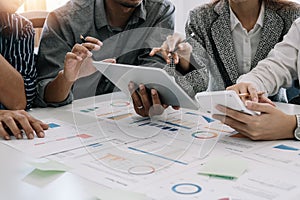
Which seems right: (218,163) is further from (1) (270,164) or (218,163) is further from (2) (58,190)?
(2) (58,190)

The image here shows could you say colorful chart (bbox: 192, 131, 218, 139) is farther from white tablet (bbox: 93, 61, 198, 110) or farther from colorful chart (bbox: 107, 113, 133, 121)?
colorful chart (bbox: 107, 113, 133, 121)

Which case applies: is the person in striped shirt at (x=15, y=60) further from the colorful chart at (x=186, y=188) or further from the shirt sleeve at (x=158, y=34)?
the colorful chart at (x=186, y=188)

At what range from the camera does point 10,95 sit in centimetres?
120

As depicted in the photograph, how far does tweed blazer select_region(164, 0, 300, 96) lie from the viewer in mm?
1472

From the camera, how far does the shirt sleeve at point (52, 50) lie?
4.17 ft

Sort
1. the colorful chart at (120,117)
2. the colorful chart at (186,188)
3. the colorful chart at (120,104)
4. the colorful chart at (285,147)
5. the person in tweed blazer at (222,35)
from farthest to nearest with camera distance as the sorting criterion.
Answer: the person in tweed blazer at (222,35)
the colorful chart at (120,104)
the colorful chart at (120,117)
the colorful chart at (285,147)
the colorful chart at (186,188)

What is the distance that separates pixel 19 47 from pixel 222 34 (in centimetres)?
71

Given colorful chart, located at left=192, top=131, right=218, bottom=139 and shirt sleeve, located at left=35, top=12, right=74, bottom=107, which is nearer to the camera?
colorful chart, located at left=192, top=131, right=218, bottom=139

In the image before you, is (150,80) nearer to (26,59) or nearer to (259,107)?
(259,107)

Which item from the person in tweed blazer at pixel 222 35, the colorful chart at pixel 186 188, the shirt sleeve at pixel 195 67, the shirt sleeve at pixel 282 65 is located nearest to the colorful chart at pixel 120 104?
the shirt sleeve at pixel 195 67

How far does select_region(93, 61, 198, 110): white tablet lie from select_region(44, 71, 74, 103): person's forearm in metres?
0.12

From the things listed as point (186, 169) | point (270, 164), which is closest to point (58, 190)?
point (186, 169)

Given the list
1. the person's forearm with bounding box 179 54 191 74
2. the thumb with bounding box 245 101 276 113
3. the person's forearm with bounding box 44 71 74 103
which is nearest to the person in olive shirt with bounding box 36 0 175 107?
the person's forearm with bounding box 44 71 74 103

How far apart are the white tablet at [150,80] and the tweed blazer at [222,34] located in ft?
1.13
